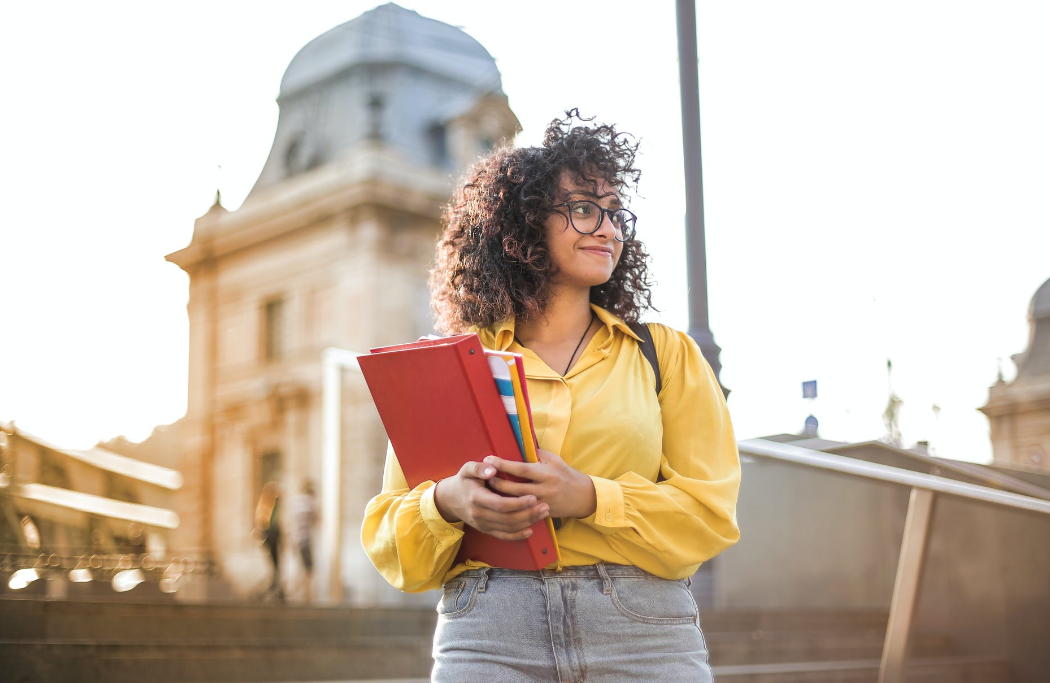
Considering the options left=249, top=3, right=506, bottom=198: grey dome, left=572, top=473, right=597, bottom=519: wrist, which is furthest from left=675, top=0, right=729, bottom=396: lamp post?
left=249, top=3, right=506, bottom=198: grey dome

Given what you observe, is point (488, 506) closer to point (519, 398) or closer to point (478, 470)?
point (478, 470)

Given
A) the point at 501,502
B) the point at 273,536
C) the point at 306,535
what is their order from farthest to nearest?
the point at 306,535 < the point at 273,536 < the point at 501,502

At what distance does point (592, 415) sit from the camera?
6.40 ft

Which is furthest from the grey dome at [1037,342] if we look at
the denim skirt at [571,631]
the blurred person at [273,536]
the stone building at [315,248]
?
the stone building at [315,248]

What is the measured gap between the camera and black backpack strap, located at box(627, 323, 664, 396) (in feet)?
6.74

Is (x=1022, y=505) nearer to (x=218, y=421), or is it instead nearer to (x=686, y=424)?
(x=686, y=424)

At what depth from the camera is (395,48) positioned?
21.0 m

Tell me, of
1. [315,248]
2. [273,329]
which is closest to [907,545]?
[315,248]

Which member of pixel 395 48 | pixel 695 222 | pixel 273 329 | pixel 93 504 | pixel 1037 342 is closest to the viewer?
pixel 1037 342

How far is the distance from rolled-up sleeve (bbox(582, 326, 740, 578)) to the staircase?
1889 millimetres

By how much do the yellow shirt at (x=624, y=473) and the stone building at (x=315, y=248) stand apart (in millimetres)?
16100

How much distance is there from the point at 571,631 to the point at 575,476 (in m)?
0.28

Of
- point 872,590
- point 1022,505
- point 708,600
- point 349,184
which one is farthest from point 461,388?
point 349,184

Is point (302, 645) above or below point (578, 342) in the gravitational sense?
below
